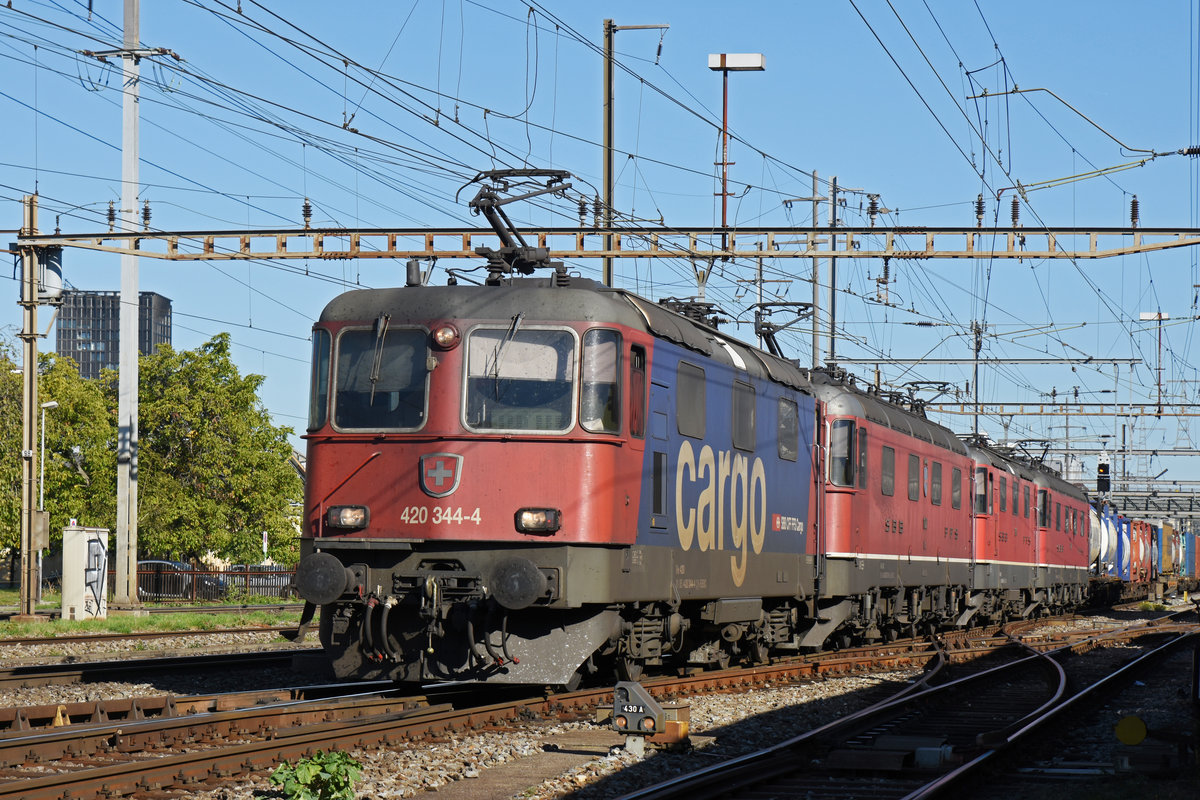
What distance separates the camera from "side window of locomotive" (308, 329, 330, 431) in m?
13.4

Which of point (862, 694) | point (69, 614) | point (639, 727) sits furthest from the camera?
point (69, 614)

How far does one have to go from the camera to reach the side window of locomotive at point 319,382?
44.1 ft

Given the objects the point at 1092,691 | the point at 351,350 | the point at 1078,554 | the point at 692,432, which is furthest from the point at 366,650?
→ the point at 1078,554

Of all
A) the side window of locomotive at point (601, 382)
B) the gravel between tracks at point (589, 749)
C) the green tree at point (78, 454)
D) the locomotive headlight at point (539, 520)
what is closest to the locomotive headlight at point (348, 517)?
the locomotive headlight at point (539, 520)

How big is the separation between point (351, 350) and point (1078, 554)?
114 ft

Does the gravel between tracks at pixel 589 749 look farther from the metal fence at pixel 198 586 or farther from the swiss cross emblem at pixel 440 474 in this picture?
the metal fence at pixel 198 586

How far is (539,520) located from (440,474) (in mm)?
1015

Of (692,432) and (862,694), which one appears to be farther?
(862,694)

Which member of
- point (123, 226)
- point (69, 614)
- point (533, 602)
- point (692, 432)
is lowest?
point (69, 614)

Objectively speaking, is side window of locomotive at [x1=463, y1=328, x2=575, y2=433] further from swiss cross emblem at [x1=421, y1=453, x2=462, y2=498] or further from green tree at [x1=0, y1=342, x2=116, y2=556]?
green tree at [x1=0, y1=342, x2=116, y2=556]

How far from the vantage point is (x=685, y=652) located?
1706cm

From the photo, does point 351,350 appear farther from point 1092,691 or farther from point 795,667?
point 1092,691

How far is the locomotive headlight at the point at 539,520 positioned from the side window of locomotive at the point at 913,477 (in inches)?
Answer: 490

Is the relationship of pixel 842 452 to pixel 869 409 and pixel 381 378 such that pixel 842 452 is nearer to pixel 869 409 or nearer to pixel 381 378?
pixel 869 409
